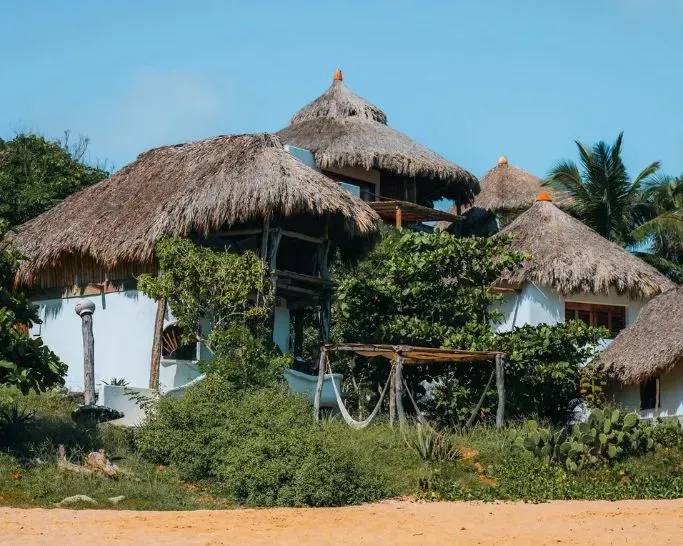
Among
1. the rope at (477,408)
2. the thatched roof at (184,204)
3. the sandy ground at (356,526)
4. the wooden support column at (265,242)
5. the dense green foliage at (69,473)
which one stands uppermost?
the thatched roof at (184,204)

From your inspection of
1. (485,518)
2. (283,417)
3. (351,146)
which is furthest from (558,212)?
(485,518)

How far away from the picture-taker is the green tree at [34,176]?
24438 mm

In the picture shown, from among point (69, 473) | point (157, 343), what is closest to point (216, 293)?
point (157, 343)

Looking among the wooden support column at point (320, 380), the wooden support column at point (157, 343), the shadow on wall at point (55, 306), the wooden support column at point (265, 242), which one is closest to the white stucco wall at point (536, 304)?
the wooden support column at point (265, 242)

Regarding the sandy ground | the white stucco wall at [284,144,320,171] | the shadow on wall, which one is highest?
the white stucco wall at [284,144,320,171]

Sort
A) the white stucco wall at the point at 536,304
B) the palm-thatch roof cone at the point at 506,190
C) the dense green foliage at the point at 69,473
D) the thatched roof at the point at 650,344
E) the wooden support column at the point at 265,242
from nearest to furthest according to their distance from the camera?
the dense green foliage at the point at 69,473 → the wooden support column at the point at 265,242 → the thatched roof at the point at 650,344 → the white stucco wall at the point at 536,304 → the palm-thatch roof cone at the point at 506,190

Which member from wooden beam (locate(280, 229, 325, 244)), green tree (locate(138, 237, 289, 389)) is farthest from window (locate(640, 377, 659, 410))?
green tree (locate(138, 237, 289, 389))

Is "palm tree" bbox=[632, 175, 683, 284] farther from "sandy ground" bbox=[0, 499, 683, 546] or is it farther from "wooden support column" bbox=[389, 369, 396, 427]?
"sandy ground" bbox=[0, 499, 683, 546]

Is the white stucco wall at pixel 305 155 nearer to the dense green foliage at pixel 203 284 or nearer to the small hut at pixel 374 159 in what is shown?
the small hut at pixel 374 159

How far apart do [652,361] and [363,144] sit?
10.0 meters

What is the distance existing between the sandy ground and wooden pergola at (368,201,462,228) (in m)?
15.8

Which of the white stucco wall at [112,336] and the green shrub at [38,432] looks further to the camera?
the white stucco wall at [112,336]

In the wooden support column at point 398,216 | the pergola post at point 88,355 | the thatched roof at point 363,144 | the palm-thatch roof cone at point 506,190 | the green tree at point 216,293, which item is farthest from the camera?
the palm-thatch roof cone at point 506,190

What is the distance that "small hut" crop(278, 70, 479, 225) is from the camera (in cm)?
2806
